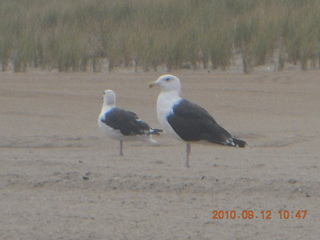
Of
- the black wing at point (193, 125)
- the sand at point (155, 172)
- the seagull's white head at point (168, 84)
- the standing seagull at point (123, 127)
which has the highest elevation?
the seagull's white head at point (168, 84)

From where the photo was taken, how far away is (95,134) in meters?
12.0

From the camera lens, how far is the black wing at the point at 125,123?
9.95m

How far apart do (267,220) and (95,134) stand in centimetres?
583

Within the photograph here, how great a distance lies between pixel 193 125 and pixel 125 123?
159cm

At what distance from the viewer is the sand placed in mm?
6379

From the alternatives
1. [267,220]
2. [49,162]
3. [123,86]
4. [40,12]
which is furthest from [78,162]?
[40,12]

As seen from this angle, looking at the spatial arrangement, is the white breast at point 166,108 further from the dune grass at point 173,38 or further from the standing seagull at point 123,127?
the dune grass at point 173,38
